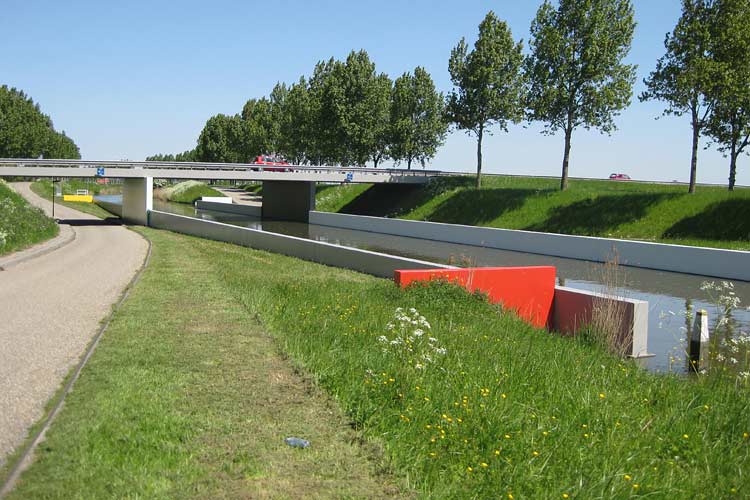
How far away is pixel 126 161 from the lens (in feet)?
159

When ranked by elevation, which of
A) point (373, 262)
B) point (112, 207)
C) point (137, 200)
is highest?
point (137, 200)

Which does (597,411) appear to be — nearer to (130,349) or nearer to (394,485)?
(394,485)

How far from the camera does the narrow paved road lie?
25.0 ft

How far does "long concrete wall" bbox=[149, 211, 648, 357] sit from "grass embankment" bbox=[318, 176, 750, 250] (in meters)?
16.6

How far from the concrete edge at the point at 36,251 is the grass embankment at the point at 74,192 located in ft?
76.1

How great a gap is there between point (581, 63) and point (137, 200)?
29846 millimetres

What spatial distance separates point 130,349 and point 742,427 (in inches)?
296

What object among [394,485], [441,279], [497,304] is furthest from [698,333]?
[394,485]

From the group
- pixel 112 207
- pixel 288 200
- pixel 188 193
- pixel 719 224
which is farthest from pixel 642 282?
pixel 188 193

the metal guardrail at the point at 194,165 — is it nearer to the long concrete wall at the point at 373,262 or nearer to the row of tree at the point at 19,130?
the long concrete wall at the point at 373,262

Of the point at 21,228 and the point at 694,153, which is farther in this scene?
the point at 694,153

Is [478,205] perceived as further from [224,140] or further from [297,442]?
[224,140]

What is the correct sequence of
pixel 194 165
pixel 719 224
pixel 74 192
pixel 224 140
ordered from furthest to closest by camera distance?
1. pixel 224 140
2. pixel 74 192
3. pixel 194 165
4. pixel 719 224

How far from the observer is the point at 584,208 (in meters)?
43.6
